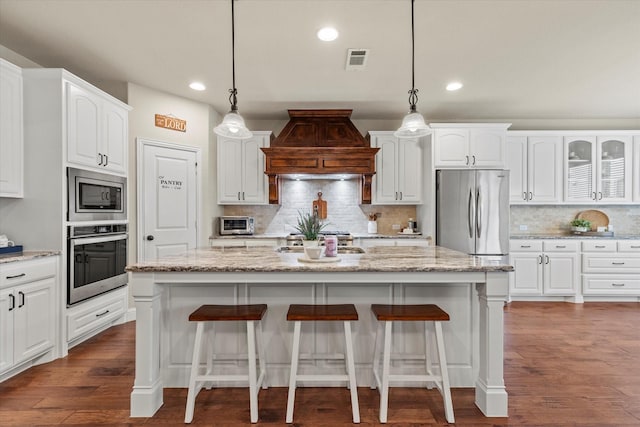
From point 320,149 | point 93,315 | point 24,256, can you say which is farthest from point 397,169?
point 24,256

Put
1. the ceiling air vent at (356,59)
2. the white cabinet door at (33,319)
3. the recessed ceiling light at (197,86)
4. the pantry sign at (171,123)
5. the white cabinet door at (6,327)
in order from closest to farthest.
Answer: the white cabinet door at (6,327), the white cabinet door at (33,319), the ceiling air vent at (356,59), the recessed ceiling light at (197,86), the pantry sign at (171,123)

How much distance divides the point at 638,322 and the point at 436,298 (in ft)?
10.5

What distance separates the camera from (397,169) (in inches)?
191

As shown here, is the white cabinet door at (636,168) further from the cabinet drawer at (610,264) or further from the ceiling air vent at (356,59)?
the ceiling air vent at (356,59)

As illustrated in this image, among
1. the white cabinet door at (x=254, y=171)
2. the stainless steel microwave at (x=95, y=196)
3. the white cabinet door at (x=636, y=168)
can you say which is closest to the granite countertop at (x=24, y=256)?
the stainless steel microwave at (x=95, y=196)

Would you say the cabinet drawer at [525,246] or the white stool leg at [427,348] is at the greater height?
the cabinet drawer at [525,246]

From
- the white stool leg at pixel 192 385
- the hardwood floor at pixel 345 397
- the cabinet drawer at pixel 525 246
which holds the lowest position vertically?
the hardwood floor at pixel 345 397

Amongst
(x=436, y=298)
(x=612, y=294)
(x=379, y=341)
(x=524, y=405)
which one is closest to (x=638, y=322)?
(x=612, y=294)

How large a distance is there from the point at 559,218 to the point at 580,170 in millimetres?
752

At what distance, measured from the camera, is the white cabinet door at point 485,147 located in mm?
4613

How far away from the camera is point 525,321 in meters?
3.89

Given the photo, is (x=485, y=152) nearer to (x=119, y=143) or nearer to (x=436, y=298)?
(x=436, y=298)

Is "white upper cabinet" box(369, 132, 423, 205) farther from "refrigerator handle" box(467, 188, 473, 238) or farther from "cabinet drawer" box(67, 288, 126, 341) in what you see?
"cabinet drawer" box(67, 288, 126, 341)

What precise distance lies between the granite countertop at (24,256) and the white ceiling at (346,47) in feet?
5.79
